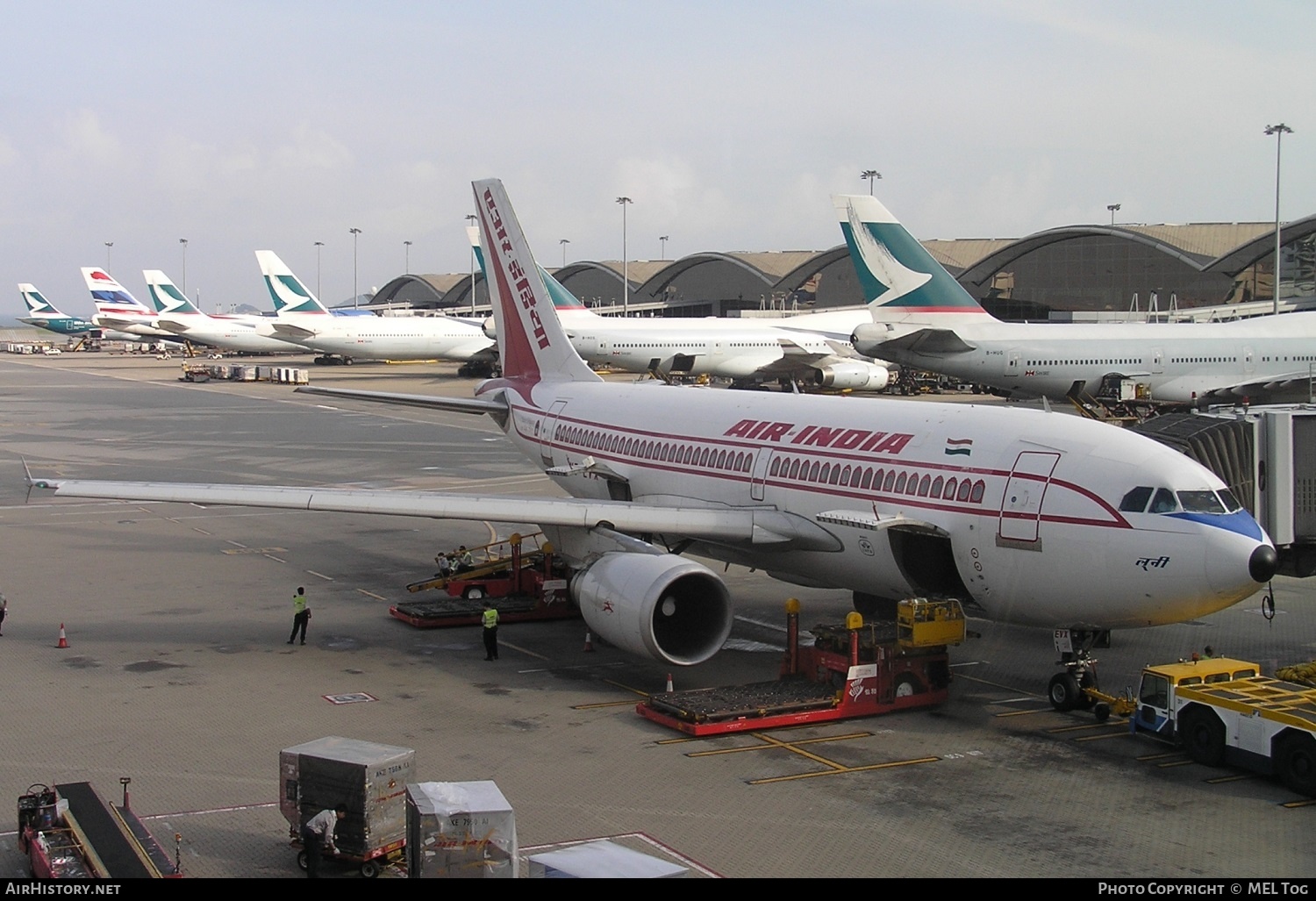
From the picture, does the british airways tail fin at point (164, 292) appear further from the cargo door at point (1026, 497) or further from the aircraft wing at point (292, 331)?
the cargo door at point (1026, 497)

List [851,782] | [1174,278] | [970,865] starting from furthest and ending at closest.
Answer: [1174,278]
[851,782]
[970,865]

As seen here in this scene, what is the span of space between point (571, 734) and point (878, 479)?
21.2ft

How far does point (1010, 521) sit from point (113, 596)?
1960cm

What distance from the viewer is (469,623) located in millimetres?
26062

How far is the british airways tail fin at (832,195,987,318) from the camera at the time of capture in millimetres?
55500

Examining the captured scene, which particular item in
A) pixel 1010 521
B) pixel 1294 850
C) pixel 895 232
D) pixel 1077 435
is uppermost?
pixel 895 232

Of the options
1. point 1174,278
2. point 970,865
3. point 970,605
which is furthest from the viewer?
point 1174,278

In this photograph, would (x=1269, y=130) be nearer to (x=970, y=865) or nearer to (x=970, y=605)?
(x=970, y=605)

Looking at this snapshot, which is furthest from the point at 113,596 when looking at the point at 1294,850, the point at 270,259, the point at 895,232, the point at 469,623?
the point at 270,259

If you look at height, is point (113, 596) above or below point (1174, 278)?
below

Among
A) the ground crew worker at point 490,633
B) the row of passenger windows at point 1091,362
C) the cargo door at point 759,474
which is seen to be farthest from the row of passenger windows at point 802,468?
the row of passenger windows at point 1091,362

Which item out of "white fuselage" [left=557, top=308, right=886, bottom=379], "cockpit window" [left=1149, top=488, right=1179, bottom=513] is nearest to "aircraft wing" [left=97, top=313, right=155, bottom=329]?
"white fuselage" [left=557, top=308, right=886, bottom=379]

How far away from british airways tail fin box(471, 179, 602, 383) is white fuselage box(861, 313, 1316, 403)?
26.5 metres

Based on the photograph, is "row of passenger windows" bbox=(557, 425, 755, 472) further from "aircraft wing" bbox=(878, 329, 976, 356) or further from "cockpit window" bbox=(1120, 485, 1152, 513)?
"aircraft wing" bbox=(878, 329, 976, 356)
